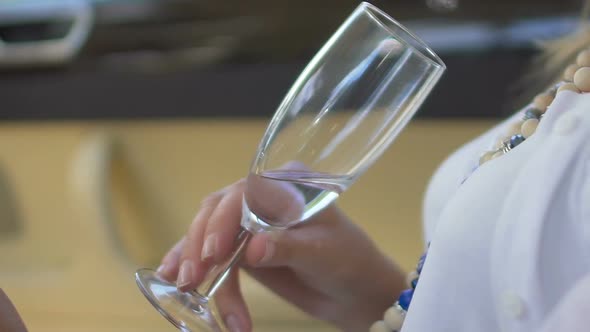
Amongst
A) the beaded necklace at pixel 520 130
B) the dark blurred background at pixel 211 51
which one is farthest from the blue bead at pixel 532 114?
the dark blurred background at pixel 211 51

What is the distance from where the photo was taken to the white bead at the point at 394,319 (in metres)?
0.41

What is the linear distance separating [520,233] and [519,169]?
0.04 metres

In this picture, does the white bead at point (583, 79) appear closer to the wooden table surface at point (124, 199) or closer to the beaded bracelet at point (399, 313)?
the beaded bracelet at point (399, 313)

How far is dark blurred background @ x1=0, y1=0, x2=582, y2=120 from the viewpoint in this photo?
2.92 feet

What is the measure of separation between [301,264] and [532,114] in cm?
17

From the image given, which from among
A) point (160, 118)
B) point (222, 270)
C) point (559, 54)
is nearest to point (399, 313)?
point (222, 270)

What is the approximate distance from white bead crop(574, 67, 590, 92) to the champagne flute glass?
77 mm

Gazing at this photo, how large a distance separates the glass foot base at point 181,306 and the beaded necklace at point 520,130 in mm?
99

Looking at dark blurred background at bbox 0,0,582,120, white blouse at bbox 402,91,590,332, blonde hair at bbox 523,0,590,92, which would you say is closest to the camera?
white blouse at bbox 402,91,590,332

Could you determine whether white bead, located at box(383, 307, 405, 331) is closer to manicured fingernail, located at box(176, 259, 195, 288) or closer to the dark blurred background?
manicured fingernail, located at box(176, 259, 195, 288)

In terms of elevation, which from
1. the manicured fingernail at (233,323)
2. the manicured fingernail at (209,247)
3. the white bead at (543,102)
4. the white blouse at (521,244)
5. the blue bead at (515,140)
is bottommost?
the manicured fingernail at (233,323)

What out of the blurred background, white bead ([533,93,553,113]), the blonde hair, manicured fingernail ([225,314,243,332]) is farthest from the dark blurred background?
manicured fingernail ([225,314,243,332])

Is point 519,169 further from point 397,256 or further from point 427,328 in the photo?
point 397,256

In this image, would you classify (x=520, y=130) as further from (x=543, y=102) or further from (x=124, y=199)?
(x=124, y=199)
